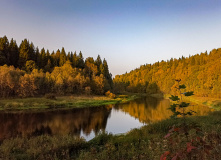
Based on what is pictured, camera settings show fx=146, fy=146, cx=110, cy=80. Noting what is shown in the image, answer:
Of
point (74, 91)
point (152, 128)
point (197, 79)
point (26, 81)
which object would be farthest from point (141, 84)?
point (152, 128)

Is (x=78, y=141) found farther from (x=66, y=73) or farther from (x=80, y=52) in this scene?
(x=80, y=52)

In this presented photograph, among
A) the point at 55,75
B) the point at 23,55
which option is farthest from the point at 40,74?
the point at 23,55

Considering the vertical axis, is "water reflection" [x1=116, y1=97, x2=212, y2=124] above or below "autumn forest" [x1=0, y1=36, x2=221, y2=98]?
below

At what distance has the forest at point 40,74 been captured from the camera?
1622 inches

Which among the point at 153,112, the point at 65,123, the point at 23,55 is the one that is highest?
the point at 23,55

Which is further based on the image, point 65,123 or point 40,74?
point 40,74

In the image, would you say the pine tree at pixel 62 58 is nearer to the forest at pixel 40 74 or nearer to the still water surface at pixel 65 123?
the forest at pixel 40 74

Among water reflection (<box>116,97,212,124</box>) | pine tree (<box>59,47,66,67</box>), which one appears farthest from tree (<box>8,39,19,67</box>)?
water reflection (<box>116,97,212,124</box>)

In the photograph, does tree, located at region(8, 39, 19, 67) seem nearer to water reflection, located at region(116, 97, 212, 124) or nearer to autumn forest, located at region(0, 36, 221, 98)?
autumn forest, located at region(0, 36, 221, 98)

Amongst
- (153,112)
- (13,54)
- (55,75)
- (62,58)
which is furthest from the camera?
(62,58)

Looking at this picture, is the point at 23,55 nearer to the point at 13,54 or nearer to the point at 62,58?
the point at 13,54

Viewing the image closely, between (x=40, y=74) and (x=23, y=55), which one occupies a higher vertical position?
(x=23, y=55)

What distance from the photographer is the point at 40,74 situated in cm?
5022

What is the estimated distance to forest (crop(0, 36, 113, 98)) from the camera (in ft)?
135
